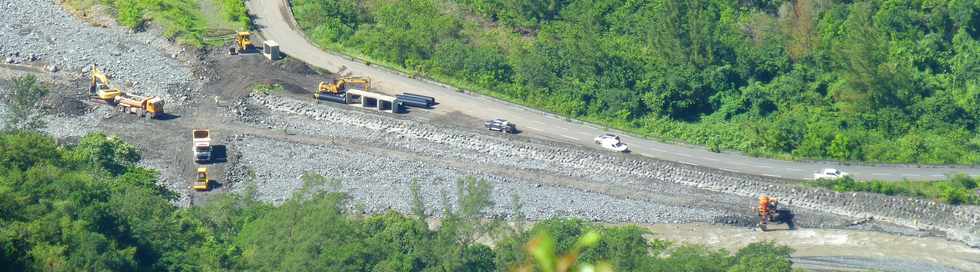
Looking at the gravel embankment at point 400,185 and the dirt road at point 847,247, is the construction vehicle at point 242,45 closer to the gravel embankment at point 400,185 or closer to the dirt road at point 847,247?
the gravel embankment at point 400,185

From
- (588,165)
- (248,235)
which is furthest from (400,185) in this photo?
(248,235)

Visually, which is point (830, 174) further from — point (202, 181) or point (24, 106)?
point (24, 106)

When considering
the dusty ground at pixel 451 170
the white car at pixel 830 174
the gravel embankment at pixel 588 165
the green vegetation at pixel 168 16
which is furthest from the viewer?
the green vegetation at pixel 168 16

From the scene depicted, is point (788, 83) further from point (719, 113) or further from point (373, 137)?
point (373, 137)

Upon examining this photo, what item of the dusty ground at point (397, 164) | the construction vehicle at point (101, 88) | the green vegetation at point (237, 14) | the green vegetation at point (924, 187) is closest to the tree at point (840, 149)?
the green vegetation at point (924, 187)

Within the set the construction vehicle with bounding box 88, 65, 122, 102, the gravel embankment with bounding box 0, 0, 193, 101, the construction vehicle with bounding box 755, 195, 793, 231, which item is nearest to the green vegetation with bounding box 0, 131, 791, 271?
the construction vehicle with bounding box 755, 195, 793, 231

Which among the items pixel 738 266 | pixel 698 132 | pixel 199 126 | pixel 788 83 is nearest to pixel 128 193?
pixel 199 126
